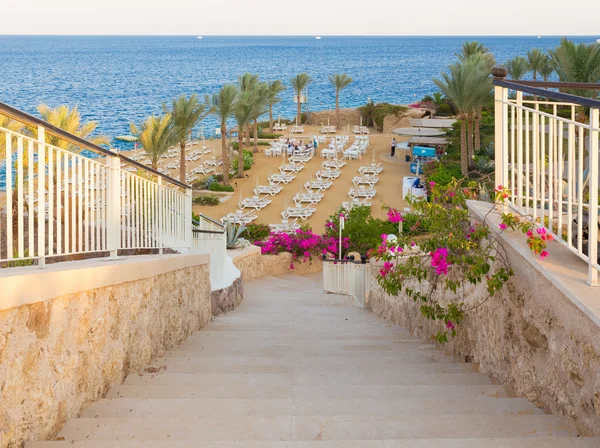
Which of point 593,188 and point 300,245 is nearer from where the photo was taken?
point 593,188

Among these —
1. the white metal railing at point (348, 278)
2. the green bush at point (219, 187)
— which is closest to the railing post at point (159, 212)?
the white metal railing at point (348, 278)

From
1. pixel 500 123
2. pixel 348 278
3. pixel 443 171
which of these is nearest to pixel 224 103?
pixel 443 171

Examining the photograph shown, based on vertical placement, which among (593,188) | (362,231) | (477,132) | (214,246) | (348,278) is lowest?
(348,278)

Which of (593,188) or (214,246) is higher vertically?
(593,188)

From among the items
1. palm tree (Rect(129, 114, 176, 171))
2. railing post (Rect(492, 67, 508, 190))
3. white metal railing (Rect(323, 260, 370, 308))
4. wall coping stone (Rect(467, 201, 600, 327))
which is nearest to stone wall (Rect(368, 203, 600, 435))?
wall coping stone (Rect(467, 201, 600, 327))

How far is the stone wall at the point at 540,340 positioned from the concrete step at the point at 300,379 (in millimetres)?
278

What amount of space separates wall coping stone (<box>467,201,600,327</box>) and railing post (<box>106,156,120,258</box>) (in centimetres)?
252

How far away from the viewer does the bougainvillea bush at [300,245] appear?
65.7 ft

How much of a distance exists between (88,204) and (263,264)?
13771 mm

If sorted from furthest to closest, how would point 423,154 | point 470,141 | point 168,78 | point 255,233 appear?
1. point 168,78
2. point 423,154
3. point 470,141
4. point 255,233

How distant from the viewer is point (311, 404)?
383 centimetres

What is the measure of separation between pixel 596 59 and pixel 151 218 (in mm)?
27339

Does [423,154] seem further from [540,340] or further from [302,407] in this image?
[302,407]

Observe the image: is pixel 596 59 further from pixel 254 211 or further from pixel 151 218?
pixel 151 218
